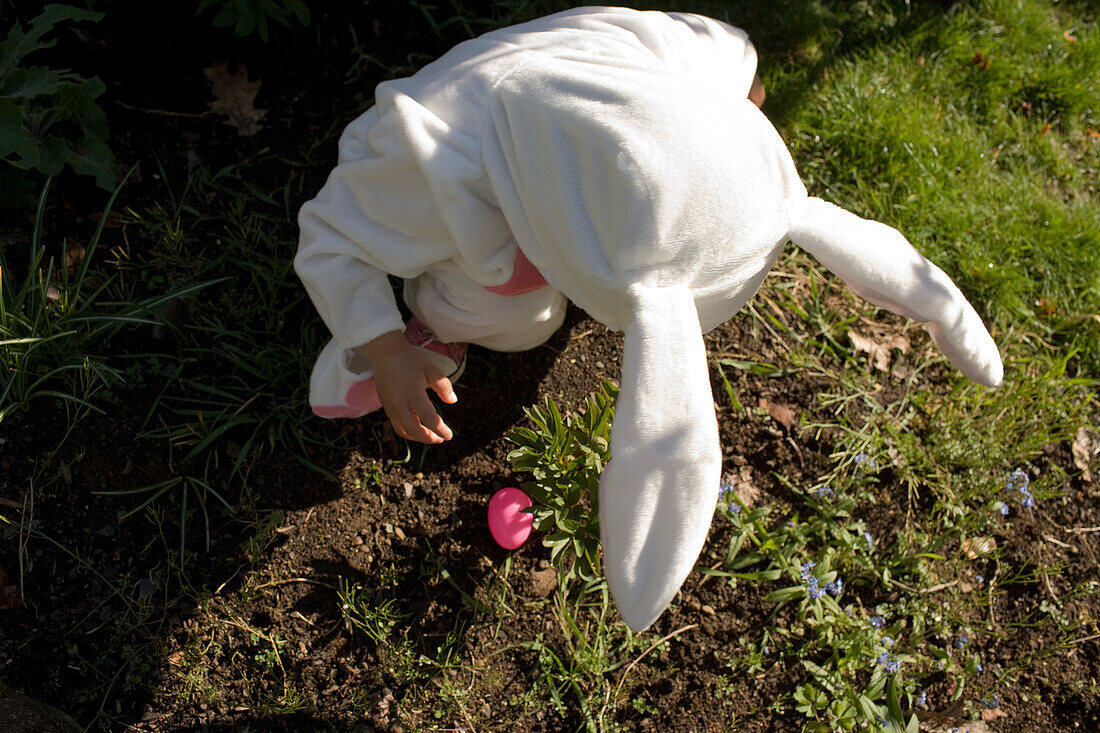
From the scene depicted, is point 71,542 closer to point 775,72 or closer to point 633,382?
point 633,382

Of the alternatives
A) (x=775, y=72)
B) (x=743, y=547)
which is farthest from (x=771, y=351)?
(x=775, y=72)

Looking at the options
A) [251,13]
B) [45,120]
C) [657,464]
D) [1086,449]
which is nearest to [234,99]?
[251,13]

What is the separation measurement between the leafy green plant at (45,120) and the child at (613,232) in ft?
2.62

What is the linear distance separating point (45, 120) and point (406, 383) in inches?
53.9

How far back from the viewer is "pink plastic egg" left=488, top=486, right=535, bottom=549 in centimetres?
223

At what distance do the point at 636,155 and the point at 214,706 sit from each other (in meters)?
1.79

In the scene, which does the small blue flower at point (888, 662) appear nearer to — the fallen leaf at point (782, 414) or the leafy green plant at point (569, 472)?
the fallen leaf at point (782, 414)

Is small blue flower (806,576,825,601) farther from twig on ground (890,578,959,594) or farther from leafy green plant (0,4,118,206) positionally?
leafy green plant (0,4,118,206)

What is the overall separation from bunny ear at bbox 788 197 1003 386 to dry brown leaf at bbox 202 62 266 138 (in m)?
1.93

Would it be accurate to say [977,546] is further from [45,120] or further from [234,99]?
[45,120]

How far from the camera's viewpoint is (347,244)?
6.07 feet

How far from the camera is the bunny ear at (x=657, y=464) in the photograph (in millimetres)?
1298

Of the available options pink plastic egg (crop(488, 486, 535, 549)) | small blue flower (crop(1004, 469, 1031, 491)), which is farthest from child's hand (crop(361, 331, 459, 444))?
small blue flower (crop(1004, 469, 1031, 491))

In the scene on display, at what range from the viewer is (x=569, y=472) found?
6.51ft
